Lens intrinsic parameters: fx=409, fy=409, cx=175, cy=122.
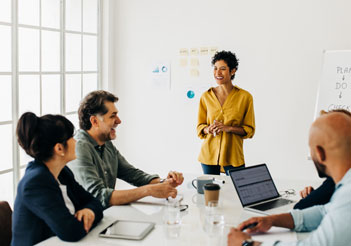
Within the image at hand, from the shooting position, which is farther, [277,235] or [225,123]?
[225,123]

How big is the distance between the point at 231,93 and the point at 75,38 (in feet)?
6.14

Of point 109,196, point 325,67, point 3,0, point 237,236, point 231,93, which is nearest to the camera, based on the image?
→ point 237,236

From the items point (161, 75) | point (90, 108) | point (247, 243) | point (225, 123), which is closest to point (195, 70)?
point (161, 75)

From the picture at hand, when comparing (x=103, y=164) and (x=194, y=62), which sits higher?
(x=194, y=62)

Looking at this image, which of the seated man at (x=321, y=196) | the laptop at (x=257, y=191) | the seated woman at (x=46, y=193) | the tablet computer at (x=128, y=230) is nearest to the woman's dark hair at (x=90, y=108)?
the seated woman at (x=46, y=193)

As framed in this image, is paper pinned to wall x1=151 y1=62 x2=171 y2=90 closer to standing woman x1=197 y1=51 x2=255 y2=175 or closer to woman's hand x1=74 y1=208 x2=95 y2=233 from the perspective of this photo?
standing woman x1=197 y1=51 x2=255 y2=175

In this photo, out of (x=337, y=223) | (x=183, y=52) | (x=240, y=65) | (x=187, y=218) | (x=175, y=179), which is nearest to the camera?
(x=337, y=223)

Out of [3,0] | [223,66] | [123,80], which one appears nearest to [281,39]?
[223,66]

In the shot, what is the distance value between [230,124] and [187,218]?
1.70 metres

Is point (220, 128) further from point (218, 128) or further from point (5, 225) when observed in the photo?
point (5, 225)

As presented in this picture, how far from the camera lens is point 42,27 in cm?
385

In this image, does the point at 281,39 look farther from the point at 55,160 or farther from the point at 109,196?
the point at 55,160

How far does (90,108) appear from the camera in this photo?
261 centimetres

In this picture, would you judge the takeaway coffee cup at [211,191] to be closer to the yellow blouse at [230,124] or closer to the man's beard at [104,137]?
the man's beard at [104,137]
